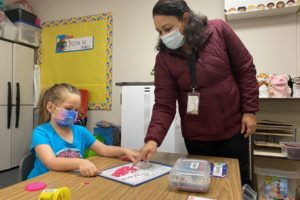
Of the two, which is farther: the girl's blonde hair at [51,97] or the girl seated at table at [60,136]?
the girl's blonde hair at [51,97]

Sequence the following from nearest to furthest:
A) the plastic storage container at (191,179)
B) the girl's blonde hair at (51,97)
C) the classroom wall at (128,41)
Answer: the plastic storage container at (191,179), the girl's blonde hair at (51,97), the classroom wall at (128,41)

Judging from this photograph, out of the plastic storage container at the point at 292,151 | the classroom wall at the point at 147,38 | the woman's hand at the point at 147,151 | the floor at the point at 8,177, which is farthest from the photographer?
the floor at the point at 8,177

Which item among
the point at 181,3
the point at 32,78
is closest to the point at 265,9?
the point at 181,3

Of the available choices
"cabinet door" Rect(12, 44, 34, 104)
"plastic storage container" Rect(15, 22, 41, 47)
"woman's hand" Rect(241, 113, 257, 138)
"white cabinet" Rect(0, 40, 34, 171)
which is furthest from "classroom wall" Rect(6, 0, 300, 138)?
"woman's hand" Rect(241, 113, 257, 138)

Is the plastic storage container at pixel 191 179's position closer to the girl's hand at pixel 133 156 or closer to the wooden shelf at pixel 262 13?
the girl's hand at pixel 133 156

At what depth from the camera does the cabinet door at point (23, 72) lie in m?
3.20

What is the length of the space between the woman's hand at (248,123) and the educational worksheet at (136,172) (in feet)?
1.43

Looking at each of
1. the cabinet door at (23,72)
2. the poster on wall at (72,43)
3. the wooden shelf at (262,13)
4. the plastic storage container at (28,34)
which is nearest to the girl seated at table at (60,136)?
the wooden shelf at (262,13)

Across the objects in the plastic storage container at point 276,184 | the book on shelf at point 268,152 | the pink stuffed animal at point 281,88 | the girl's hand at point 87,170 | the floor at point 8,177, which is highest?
the pink stuffed animal at point 281,88

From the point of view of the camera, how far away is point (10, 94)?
3.10 meters

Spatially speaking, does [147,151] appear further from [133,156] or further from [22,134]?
[22,134]

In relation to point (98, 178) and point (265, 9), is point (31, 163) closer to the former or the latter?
point (98, 178)

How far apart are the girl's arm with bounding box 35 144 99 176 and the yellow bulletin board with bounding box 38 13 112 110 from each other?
6.84ft

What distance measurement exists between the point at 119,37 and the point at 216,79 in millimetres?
2155
